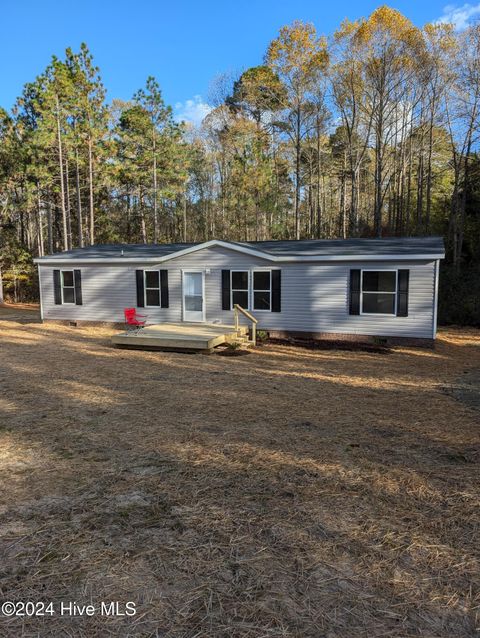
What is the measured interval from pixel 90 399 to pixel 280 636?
491 centimetres

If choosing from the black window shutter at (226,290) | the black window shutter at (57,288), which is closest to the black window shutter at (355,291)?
the black window shutter at (226,290)

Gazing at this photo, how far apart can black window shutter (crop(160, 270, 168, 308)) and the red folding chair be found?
2.66 ft

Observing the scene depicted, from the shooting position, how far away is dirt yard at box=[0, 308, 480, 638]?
7.23 feet

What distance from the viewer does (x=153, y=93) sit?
2477 centimetres

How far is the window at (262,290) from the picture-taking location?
40.8 ft

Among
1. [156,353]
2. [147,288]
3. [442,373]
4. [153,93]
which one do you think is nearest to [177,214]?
[153,93]

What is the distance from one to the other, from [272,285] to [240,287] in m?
0.99

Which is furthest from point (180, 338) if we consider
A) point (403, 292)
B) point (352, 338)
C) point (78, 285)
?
point (78, 285)

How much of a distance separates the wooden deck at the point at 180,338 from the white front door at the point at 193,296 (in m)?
1.12

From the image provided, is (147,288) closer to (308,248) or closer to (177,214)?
(308,248)

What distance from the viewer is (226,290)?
12719 millimetres

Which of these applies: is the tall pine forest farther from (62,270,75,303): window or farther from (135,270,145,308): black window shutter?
(135,270,145,308): black window shutter

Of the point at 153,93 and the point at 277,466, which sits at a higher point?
the point at 153,93

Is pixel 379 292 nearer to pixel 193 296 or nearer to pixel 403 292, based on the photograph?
pixel 403 292
